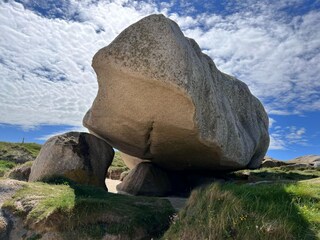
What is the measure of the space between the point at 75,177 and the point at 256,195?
11.3 meters

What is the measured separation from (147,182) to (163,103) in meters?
7.11

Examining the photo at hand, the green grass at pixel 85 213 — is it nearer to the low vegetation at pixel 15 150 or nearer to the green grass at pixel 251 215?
the green grass at pixel 251 215

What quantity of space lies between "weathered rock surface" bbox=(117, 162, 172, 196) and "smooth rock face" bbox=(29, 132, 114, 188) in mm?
2854

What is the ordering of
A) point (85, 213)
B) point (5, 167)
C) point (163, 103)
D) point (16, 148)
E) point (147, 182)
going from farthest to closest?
1. point (16, 148)
2. point (5, 167)
3. point (147, 182)
4. point (163, 103)
5. point (85, 213)

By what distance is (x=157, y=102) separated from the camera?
18.2 meters

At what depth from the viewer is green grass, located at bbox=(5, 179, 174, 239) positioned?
1194 cm

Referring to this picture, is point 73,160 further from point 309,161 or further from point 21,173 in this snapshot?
point 309,161

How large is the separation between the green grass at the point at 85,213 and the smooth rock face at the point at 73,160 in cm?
483

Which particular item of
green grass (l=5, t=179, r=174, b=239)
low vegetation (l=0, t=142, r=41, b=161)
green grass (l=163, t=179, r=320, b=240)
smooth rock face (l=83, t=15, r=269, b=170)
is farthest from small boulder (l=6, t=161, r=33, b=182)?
low vegetation (l=0, t=142, r=41, b=161)

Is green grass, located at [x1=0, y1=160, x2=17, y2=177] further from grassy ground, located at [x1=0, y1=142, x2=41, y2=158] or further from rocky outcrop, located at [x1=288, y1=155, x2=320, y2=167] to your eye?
rocky outcrop, located at [x1=288, y1=155, x2=320, y2=167]

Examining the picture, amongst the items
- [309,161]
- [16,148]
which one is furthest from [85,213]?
[16,148]

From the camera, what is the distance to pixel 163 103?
18.1m

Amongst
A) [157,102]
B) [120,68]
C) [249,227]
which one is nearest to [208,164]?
[157,102]

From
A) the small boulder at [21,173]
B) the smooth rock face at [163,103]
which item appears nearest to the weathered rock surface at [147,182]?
the smooth rock face at [163,103]
